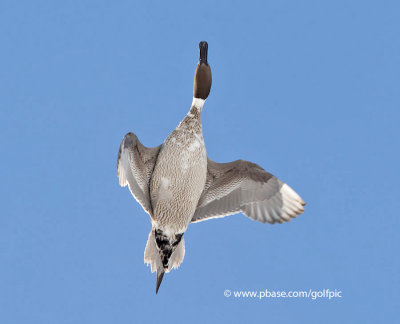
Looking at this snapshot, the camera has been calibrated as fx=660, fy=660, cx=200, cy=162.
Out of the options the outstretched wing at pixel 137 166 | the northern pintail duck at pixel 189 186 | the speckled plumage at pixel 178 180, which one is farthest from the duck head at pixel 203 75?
the outstretched wing at pixel 137 166

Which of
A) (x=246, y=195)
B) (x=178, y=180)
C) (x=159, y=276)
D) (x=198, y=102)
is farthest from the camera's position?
(x=246, y=195)

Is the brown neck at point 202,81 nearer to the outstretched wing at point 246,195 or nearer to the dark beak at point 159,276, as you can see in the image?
the outstretched wing at point 246,195

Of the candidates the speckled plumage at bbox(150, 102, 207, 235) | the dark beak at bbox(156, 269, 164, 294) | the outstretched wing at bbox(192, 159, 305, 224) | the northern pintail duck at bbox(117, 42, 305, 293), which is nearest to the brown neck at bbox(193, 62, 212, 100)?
the northern pintail duck at bbox(117, 42, 305, 293)

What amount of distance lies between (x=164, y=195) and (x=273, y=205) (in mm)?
1228

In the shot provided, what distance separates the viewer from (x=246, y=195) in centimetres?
701

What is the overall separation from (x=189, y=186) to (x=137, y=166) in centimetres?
55

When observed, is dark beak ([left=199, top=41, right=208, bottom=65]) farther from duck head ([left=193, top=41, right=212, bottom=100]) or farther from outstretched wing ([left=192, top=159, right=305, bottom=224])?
outstretched wing ([left=192, top=159, right=305, bottom=224])

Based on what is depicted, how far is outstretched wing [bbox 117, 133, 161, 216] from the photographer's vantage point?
6.26m

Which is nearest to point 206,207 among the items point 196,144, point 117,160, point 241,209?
point 241,209

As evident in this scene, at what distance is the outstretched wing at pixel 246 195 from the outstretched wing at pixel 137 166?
678mm

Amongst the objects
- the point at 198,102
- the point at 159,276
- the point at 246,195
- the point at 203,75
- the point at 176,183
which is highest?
the point at 203,75

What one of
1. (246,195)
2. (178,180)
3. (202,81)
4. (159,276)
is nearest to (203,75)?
(202,81)

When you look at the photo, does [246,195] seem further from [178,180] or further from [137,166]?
[137,166]

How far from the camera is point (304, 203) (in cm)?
686
